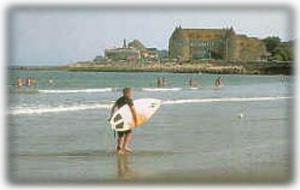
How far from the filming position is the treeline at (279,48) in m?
4.69

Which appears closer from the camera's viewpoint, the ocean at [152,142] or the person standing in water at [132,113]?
the ocean at [152,142]

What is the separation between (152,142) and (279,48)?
1.45 meters

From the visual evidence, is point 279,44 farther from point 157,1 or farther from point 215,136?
point 215,136

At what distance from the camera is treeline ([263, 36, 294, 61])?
4691 millimetres

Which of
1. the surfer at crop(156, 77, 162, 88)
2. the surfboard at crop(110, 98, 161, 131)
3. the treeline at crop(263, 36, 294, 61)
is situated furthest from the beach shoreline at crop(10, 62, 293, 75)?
the surfer at crop(156, 77, 162, 88)

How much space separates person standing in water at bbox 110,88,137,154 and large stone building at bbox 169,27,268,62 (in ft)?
1.50

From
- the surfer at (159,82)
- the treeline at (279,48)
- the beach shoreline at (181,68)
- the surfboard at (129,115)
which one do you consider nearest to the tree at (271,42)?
the treeline at (279,48)

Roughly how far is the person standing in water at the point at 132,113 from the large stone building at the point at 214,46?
457mm

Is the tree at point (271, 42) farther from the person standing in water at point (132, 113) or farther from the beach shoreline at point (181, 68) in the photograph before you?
the person standing in water at point (132, 113)

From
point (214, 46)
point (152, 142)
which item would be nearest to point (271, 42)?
point (214, 46)

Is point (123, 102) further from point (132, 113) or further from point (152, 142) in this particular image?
point (152, 142)

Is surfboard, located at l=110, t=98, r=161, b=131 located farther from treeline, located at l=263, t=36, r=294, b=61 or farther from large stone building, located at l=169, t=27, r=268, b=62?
treeline, located at l=263, t=36, r=294, b=61

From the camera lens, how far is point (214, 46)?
16.8 feet

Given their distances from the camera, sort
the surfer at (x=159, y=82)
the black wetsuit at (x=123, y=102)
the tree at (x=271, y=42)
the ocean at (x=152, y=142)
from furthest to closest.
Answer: the surfer at (x=159, y=82), the black wetsuit at (x=123, y=102), the tree at (x=271, y=42), the ocean at (x=152, y=142)
